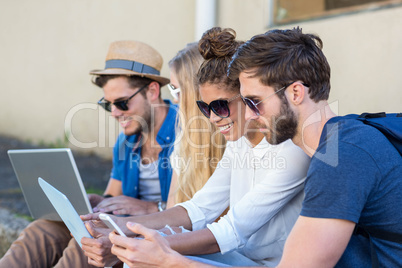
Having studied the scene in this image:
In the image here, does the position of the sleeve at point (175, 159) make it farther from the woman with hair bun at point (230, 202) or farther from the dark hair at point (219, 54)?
the dark hair at point (219, 54)

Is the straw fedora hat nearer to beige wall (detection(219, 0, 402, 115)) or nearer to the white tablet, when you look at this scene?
beige wall (detection(219, 0, 402, 115))

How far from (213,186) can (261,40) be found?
930 mm

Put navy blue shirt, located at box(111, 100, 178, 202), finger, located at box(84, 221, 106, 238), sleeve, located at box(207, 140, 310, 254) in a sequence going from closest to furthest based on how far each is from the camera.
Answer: sleeve, located at box(207, 140, 310, 254), finger, located at box(84, 221, 106, 238), navy blue shirt, located at box(111, 100, 178, 202)

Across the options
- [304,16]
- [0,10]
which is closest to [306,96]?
[304,16]

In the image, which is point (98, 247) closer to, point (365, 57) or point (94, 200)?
point (94, 200)

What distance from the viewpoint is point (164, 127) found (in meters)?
3.36

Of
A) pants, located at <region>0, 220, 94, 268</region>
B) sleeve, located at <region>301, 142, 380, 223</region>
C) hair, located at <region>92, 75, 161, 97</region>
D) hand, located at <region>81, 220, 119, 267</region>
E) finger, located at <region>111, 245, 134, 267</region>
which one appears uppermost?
hair, located at <region>92, 75, 161, 97</region>

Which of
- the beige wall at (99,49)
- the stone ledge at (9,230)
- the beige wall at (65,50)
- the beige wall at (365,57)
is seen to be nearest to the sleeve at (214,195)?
the beige wall at (99,49)

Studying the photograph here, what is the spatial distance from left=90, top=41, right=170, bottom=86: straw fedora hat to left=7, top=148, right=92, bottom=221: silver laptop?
39.5 inches

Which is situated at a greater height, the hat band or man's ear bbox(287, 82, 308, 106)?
the hat band

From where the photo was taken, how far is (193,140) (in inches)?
115

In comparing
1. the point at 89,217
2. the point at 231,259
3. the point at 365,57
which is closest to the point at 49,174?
the point at 89,217

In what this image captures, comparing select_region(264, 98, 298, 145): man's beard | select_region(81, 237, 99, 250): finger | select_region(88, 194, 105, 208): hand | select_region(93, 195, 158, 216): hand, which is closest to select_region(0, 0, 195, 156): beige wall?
select_region(88, 194, 105, 208): hand

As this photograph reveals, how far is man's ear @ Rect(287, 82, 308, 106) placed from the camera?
1.86 metres
